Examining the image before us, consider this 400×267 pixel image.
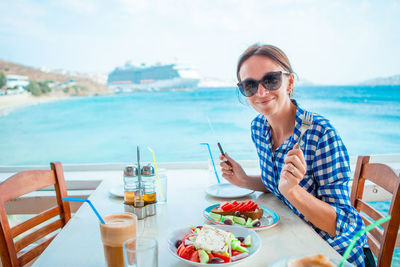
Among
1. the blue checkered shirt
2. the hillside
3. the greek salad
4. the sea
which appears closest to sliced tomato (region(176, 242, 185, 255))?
the greek salad

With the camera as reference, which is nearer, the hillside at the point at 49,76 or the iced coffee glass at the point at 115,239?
the iced coffee glass at the point at 115,239

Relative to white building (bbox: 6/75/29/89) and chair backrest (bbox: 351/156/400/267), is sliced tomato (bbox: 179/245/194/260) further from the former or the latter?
white building (bbox: 6/75/29/89)

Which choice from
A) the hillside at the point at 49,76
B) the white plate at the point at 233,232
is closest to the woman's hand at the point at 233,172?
the white plate at the point at 233,232

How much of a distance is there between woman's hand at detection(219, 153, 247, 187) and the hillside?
146 inches

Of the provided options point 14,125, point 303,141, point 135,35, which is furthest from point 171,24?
point 303,141

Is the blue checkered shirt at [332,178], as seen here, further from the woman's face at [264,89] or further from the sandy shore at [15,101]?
the sandy shore at [15,101]

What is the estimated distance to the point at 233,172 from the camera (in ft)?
4.68

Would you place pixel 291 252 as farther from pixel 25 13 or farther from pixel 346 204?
pixel 25 13

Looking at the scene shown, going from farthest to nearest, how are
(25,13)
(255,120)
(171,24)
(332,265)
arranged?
1. (171,24)
2. (25,13)
3. (255,120)
4. (332,265)

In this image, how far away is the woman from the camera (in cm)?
102

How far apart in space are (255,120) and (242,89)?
0.88 ft

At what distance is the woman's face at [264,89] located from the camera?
1.24 metres

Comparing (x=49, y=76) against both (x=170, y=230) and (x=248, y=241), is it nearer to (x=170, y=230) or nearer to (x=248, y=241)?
(x=170, y=230)

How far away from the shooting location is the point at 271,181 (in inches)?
51.9
